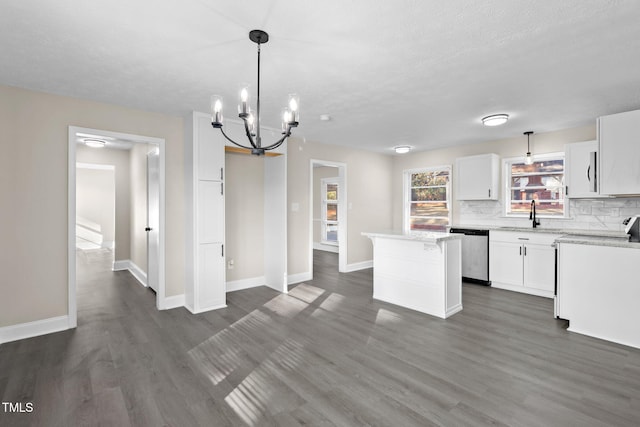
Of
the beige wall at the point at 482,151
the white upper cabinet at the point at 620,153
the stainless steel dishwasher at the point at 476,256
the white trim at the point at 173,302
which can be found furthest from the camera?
the stainless steel dishwasher at the point at 476,256

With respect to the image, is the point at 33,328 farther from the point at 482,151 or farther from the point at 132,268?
the point at 482,151

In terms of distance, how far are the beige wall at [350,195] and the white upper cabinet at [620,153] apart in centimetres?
377

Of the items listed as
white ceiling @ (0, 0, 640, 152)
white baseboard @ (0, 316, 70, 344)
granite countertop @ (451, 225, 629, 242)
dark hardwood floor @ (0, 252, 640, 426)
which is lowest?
dark hardwood floor @ (0, 252, 640, 426)

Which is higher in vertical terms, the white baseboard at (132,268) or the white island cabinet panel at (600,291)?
the white island cabinet panel at (600,291)

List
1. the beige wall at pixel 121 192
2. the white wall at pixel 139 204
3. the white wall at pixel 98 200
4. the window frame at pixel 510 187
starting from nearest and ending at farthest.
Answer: the window frame at pixel 510 187 < the white wall at pixel 139 204 < the beige wall at pixel 121 192 < the white wall at pixel 98 200

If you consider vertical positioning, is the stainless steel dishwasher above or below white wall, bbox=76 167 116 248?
below

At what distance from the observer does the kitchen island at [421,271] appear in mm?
3684

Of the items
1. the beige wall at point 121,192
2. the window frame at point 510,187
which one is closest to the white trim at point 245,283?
the beige wall at point 121,192

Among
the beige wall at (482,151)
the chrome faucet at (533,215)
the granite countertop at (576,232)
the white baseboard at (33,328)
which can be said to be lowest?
the white baseboard at (33,328)

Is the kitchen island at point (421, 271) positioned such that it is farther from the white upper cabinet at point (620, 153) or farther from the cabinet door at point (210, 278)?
the cabinet door at point (210, 278)

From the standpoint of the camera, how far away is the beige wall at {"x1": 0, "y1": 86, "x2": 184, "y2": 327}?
121 inches

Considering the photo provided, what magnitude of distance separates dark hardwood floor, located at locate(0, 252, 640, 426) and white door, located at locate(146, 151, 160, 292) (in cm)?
77

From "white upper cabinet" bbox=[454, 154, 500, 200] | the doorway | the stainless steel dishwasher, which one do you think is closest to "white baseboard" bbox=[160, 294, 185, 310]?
the stainless steel dishwasher

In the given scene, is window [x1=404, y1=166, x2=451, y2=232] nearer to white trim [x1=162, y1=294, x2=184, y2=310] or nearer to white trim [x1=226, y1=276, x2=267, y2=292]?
white trim [x1=226, y1=276, x2=267, y2=292]
